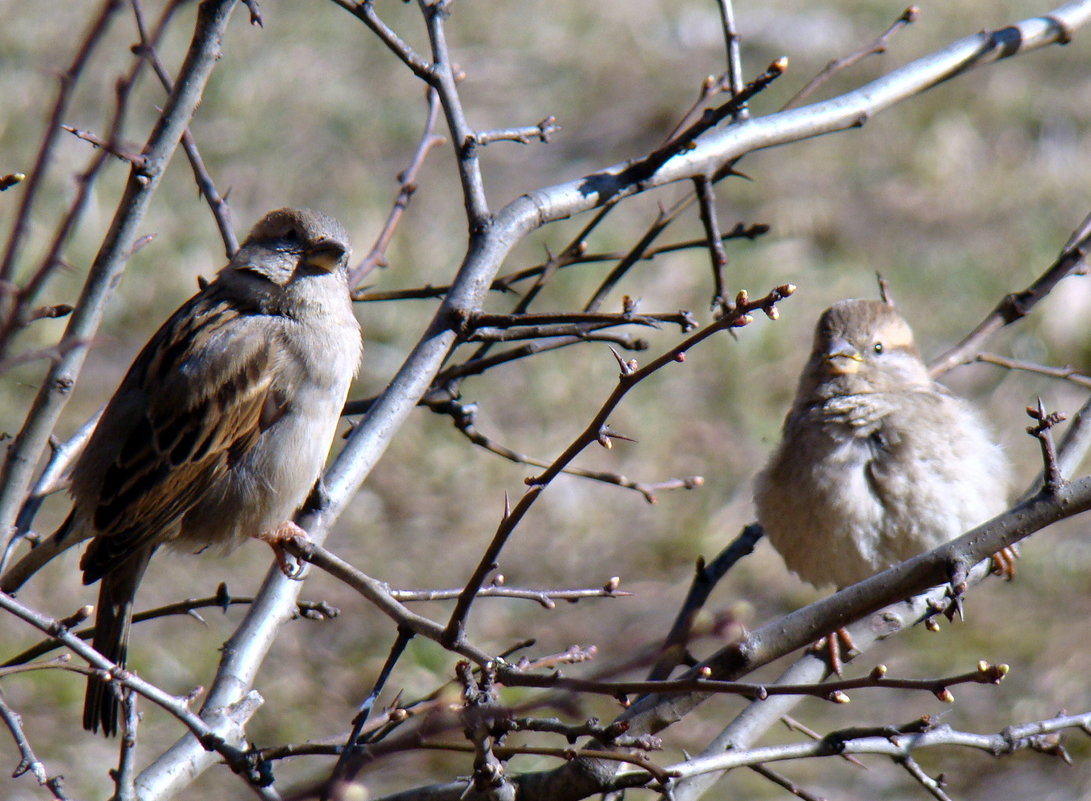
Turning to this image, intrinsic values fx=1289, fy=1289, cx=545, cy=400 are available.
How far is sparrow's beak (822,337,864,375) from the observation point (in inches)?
158

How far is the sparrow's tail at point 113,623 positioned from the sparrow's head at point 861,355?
2.10 m

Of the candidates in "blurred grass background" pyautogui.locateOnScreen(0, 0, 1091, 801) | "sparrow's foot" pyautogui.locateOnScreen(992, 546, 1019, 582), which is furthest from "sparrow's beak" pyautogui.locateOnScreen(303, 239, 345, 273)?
"blurred grass background" pyautogui.locateOnScreen(0, 0, 1091, 801)

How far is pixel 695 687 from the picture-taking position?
5.37ft

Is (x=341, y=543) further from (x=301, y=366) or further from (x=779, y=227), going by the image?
(x=779, y=227)

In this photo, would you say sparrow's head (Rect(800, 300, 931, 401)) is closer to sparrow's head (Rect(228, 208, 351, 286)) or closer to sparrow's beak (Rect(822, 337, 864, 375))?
sparrow's beak (Rect(822, 337, 864, 375))

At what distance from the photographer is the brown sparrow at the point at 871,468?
3.62 m

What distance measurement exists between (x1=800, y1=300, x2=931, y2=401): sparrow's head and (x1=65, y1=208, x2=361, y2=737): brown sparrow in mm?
1537

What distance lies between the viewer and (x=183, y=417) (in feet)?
10.7

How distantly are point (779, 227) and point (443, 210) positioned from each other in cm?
196

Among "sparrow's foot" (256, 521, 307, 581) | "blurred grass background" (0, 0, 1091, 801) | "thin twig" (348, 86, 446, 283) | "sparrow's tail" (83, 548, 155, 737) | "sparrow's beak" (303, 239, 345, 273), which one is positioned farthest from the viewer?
"blurred grass background" (0, 0, 1091, 801)

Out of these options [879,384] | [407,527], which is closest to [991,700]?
[879,384]

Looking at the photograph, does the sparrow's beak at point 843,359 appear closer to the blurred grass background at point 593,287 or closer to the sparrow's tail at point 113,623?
the blurred grass background at point 593,287

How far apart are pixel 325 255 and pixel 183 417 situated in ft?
Answer: 1.84

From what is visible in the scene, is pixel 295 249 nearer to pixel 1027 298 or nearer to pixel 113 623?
pixel 113 623
